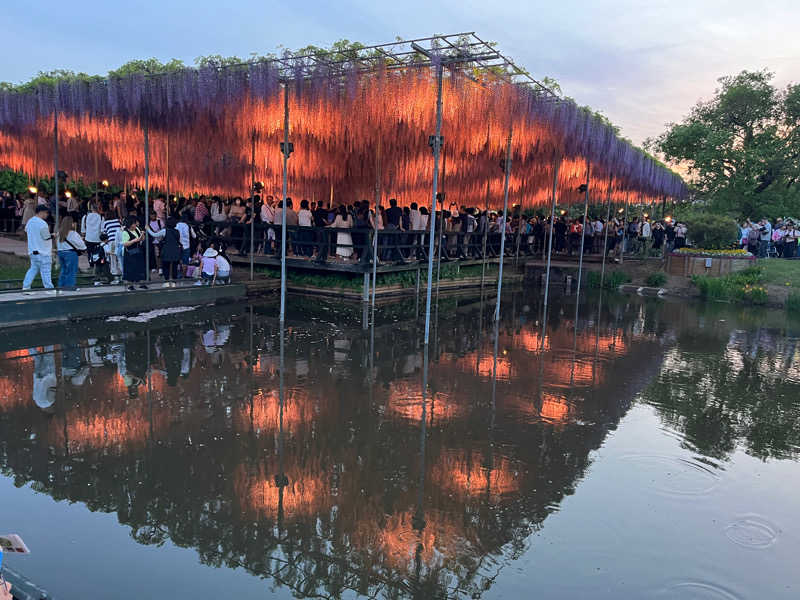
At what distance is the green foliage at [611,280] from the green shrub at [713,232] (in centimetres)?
314

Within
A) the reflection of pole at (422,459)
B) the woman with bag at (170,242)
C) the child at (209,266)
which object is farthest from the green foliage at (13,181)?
the reflection of pole at (422,459)

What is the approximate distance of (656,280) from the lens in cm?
1850

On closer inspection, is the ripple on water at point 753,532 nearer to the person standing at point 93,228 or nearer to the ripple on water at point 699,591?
the ripple on water at point 699,591

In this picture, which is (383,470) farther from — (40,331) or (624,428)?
(40,331)

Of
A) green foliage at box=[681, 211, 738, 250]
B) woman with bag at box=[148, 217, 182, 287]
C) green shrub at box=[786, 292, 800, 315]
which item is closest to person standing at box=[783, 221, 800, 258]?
green foliage at box=[681, 211, 738, 250]

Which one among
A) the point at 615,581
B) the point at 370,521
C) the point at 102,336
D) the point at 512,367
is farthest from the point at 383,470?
the point at 102,336

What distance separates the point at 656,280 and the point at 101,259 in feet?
50.2

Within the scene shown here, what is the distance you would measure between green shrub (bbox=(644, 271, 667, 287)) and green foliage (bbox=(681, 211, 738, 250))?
266cm

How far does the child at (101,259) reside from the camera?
38.7ft

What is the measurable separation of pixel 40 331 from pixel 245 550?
666 cm

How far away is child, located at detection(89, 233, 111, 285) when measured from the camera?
11.8 meters

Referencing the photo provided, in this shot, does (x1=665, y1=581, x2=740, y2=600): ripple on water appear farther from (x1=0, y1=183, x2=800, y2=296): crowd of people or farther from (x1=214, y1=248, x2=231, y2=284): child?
(x1=214, y1=248, x2=231, y2=284): child

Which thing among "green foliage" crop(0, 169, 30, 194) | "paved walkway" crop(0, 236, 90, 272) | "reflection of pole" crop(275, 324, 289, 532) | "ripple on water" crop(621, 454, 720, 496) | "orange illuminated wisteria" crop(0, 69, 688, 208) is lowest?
"ripple on water" crop(621, 454, 720, 496)

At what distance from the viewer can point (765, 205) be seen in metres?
24.6
